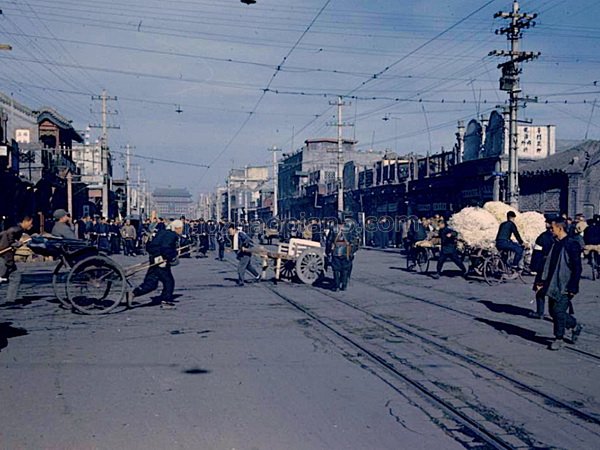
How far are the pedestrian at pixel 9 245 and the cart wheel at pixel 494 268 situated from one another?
38.2 feet

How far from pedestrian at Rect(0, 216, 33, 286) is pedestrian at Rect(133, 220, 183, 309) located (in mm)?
2341

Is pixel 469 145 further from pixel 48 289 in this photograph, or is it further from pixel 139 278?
pixel 48 289

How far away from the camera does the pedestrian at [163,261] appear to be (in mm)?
12547

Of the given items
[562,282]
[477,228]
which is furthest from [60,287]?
[562,282]

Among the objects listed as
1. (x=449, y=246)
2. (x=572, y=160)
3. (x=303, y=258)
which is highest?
(x=572, y=160)

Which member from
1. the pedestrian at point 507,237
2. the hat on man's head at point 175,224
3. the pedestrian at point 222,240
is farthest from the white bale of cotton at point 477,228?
the pedestrian at point 222,240

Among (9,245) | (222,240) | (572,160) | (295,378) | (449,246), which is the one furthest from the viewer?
(572,160)

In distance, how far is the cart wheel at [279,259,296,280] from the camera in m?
18.7

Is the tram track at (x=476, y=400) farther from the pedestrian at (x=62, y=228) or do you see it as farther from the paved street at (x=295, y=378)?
the pedestrian at (x=62, y=228)

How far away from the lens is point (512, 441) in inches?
205

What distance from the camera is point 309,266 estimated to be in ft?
58.5

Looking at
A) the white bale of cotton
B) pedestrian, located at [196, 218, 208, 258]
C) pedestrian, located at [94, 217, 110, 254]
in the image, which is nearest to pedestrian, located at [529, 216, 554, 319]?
the white bale of cotton

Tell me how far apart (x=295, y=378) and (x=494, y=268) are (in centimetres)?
1200

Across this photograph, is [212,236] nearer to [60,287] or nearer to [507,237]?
[60,287]
